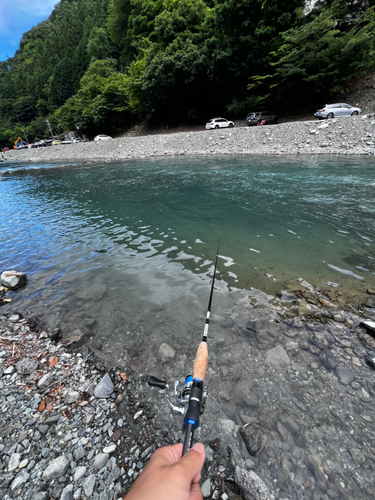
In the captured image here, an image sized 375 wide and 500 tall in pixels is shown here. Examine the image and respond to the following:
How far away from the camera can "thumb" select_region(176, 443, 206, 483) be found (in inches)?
52.7

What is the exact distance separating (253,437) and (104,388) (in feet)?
6.28

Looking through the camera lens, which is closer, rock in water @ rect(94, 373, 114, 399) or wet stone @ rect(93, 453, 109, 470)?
wet stone @ rect(93, 453, 109, 470)

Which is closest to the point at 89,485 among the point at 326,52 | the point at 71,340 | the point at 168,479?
the point at 168,479

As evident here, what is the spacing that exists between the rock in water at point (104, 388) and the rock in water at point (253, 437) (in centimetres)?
171

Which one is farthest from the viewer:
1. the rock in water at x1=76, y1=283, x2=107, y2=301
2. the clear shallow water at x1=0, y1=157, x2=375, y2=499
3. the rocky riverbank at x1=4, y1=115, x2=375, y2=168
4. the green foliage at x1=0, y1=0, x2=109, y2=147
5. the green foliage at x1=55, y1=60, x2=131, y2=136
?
the green foliage at x1=0, y1=0, x2=109, y2=147

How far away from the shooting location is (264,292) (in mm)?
4816

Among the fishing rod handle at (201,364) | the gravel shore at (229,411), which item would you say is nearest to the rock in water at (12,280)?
the gravel shore at (229,411)

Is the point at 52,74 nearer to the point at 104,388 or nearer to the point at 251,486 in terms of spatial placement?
the point at 104,388

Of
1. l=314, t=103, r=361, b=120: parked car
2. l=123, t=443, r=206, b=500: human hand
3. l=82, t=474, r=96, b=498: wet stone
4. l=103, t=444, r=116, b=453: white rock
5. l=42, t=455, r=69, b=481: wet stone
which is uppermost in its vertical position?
l=314, t=103, r=361, b=120: parked car

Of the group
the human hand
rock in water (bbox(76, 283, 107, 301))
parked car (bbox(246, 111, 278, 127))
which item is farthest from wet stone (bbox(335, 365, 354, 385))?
parked car (bbox(246, 111, 278, 127))

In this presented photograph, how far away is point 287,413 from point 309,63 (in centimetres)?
3888

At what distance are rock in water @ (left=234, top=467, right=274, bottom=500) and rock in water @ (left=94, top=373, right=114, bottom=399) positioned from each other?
67.8 inches

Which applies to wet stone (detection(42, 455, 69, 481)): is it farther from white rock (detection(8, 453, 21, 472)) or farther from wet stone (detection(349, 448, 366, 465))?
wet stone (detection(349, 448, 366, 465))

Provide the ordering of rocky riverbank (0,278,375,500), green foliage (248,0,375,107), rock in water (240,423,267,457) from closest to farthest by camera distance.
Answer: rocky riverbank (0,278,375,500) < rock in water (240,423,267,457) < green foliage (248,0,375,107)
